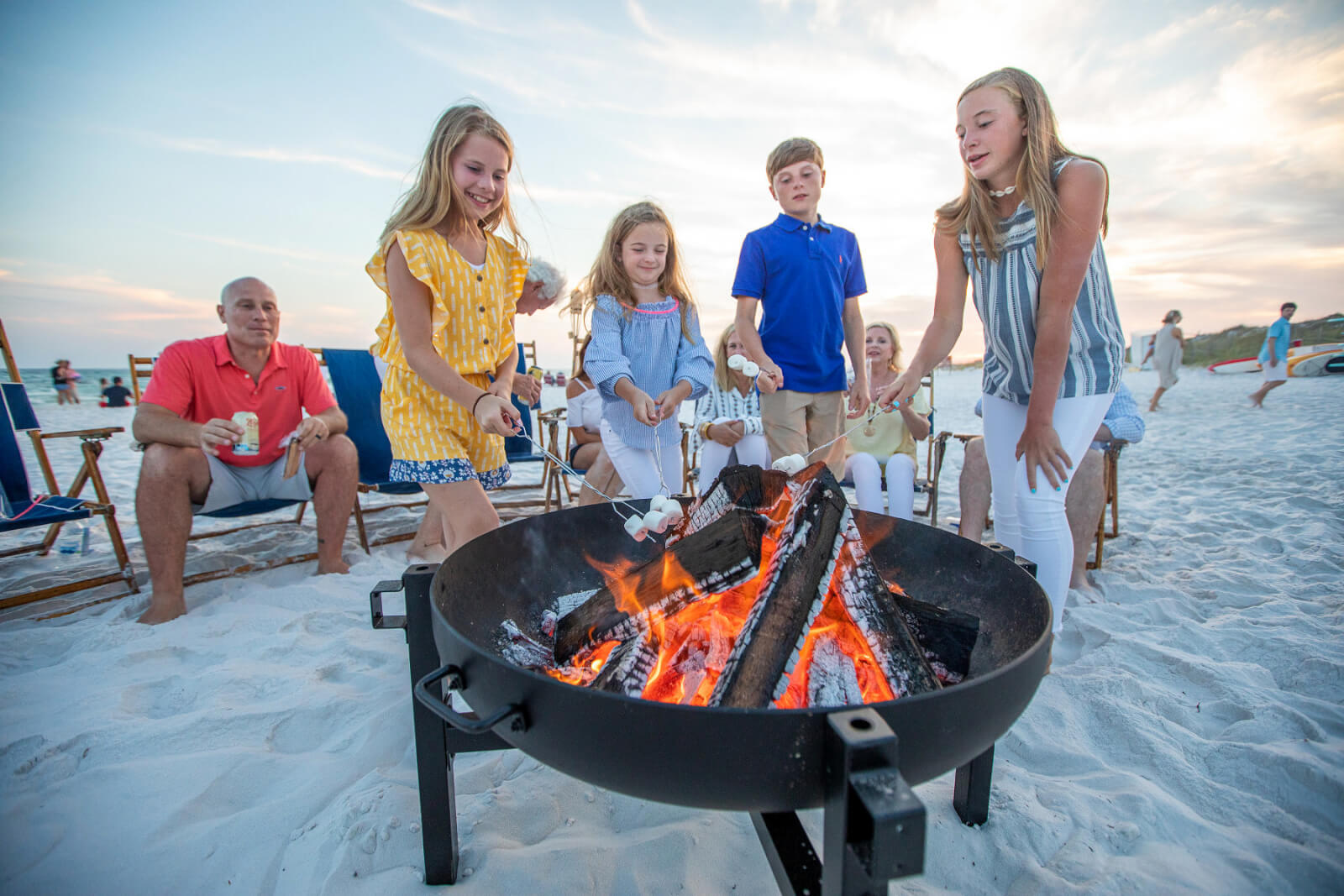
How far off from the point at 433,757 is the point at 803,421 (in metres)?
2.81

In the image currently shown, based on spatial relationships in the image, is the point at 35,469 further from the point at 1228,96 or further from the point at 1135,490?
the point at 1228,96

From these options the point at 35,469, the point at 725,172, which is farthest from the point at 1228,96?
the point at 35,469

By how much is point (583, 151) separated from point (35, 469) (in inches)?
342

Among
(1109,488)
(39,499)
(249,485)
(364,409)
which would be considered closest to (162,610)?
(249,485)

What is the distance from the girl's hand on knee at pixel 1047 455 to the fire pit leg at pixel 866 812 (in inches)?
61.9

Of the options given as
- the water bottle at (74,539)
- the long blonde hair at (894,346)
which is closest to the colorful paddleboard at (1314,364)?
the long blonde hair at (894,346)

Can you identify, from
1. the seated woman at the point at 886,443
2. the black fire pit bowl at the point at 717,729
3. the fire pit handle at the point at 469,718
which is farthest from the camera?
the seated woman at the point at 886,443

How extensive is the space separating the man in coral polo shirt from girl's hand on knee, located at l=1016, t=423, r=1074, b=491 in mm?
3622

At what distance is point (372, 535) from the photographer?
4301mm

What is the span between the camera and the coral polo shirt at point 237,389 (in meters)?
3.24

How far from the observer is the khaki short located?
350 cm

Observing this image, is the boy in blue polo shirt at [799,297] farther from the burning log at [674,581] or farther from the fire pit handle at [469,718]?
the fire pit handle at [469,718]

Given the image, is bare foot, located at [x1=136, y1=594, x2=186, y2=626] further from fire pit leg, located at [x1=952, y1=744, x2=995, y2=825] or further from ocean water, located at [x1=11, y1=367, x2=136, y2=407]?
ocean water, located at [x1=11, y1=367, x2=136, y2=407]

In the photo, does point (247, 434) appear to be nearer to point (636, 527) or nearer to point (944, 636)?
point (636, 527)
